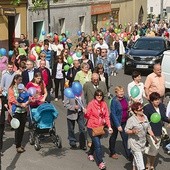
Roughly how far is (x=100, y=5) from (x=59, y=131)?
2762 centimetres

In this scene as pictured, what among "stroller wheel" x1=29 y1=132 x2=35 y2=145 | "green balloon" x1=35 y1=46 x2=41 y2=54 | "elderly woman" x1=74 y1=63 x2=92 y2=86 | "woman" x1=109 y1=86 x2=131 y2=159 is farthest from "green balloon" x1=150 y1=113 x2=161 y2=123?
"green balloon" x1=35 y1=46 x2=41 y2=54

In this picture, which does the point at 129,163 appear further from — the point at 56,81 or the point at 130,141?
the point at 56,81

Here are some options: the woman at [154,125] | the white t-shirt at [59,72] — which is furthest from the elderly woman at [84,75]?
the white t-shirt at [59,72]

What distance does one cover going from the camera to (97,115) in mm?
9266

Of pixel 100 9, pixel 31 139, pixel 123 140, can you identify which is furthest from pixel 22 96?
pixel 100 9

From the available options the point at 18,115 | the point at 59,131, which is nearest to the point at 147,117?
the point at 18,115

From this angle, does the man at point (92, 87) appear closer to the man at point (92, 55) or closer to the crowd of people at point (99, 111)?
the crowd of people at point (99, 111)

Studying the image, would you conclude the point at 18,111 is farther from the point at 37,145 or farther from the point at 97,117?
the point at 97,117

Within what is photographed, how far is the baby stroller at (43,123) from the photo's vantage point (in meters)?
10.2

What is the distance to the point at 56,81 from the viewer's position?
52.3 ft

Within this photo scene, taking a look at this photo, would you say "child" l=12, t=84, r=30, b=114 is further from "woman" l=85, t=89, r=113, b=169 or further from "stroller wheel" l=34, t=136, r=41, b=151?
"woman" l=85, t=89, r=113, b=169

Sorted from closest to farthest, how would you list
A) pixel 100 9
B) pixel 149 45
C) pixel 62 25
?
1. pixel 149 45
2. pixel 62 25
3. pixel 100 9

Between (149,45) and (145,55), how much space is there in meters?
1.39

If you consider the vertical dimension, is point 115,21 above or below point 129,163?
above
